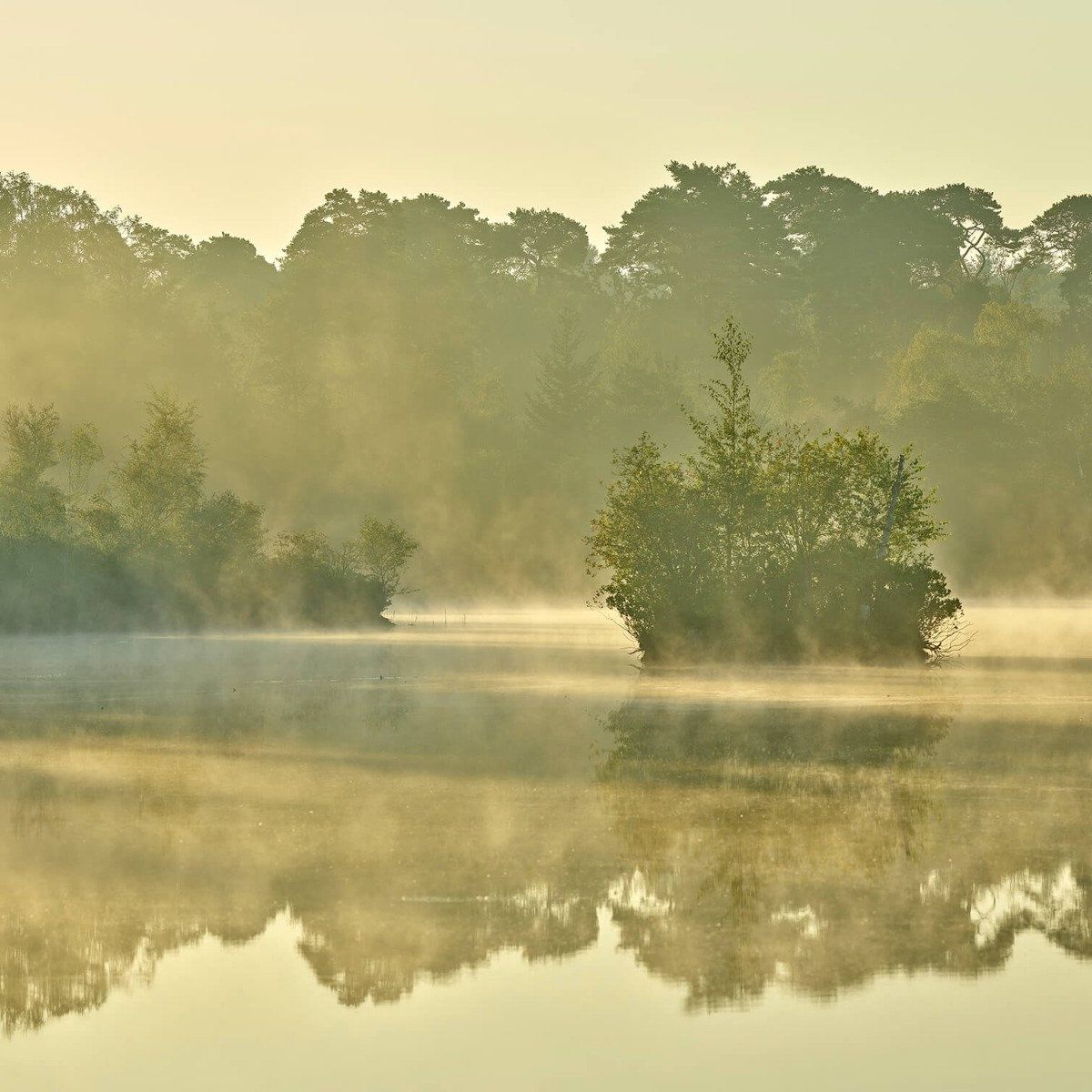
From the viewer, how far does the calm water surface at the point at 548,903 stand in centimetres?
1059

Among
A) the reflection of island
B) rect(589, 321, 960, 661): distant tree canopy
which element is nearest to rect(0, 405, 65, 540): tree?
rect(589, 321, 960, 661): distant tree canopy

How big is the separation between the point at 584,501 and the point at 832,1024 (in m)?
134

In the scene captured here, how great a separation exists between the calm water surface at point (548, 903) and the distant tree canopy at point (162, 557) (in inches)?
2091

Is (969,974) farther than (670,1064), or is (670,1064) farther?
(969,974)

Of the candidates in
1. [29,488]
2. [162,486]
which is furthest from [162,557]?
[29,488]

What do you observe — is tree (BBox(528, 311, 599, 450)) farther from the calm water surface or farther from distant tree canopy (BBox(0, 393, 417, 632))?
the calm water surface

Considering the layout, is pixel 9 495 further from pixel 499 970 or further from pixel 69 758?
pixel 499 970

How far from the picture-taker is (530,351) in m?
178

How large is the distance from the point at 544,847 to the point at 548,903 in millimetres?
2766

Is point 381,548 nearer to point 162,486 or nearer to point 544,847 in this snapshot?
point 162,486

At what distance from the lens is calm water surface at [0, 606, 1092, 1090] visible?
10586mm

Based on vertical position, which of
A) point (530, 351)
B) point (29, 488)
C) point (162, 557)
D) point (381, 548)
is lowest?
point (162, 557)

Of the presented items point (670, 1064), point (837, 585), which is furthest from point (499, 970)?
point (837, 585)

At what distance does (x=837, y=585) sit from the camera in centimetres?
5047
